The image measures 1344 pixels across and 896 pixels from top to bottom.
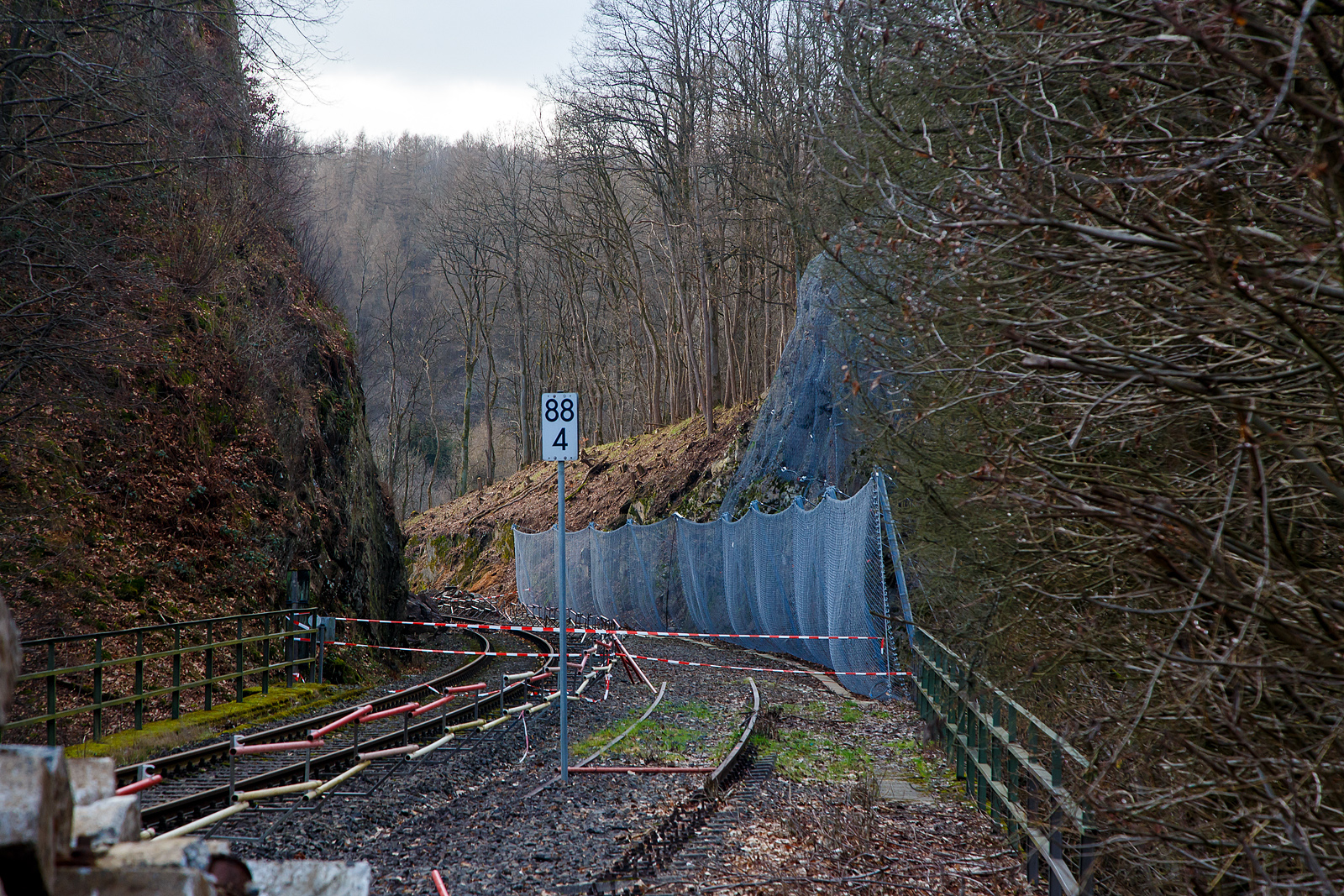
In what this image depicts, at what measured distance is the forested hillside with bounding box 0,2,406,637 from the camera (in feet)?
34.7

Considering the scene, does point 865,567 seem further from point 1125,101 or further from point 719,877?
point 1125,101

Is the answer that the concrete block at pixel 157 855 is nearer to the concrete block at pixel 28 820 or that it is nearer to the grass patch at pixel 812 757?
the concrete block at pixel 28 820

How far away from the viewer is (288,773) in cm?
840

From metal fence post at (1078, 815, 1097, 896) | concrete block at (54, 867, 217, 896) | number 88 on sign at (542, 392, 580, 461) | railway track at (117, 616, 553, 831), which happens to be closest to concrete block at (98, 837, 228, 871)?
concrete block at (54, 867, 217, 896)

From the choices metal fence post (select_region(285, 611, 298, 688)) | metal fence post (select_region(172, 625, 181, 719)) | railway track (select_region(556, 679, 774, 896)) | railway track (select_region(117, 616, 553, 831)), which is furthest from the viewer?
metal fence post (select_region(285, 611, 298, 688))

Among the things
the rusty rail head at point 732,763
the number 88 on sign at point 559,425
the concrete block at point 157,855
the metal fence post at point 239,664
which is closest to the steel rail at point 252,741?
the metal fence post at point 239,664

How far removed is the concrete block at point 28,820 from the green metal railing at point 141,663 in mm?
6809

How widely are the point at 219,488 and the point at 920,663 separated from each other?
11327mm

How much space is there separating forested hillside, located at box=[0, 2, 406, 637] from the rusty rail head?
7688 millimetres

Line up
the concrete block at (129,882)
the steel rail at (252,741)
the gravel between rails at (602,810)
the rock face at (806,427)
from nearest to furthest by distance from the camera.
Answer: the concrete block at (129,882) < the gravel between rails at (602,810) < the steel rail at (252,741) < the rock face at (806,427)

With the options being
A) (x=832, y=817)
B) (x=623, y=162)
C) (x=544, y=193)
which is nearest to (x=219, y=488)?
(x=832, y=817)

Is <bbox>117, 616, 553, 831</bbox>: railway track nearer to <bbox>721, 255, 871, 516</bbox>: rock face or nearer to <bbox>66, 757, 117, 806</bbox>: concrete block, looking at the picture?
<bbox>66, 757, 117, 806</bbox>: concrete block

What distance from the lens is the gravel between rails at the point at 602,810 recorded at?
245 inches

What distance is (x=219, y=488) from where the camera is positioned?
15.8 meters
